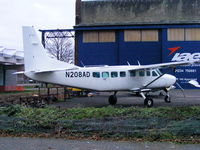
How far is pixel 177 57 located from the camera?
37.4 meters

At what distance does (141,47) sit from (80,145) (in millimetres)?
31725

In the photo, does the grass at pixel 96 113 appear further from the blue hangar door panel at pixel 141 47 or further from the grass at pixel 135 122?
the blue hangar door panel at pixel 141 47

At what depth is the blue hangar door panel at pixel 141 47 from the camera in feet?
126

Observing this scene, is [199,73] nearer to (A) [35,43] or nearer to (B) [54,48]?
(A) [35,43]

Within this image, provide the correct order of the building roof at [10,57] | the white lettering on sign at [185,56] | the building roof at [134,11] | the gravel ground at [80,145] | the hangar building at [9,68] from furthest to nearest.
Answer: the building roof at [134,11] < the hangar building at [9,68] < the building roof at [10,57] < the white lettering on sign at [185,56] < the gravel ground at [80,145]

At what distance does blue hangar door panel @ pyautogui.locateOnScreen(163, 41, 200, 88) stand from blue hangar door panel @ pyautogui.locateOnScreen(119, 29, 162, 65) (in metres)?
1.33

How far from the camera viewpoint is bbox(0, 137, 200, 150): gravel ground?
7512 millimetres

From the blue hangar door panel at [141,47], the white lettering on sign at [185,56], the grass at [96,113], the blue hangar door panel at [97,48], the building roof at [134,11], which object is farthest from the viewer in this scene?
the building roof at [134,11]

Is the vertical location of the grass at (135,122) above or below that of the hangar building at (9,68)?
below

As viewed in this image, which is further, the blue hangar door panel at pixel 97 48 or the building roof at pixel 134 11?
the building roof at pixel 134 11

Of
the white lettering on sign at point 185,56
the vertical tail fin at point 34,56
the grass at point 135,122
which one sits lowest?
the grass at point 135,122

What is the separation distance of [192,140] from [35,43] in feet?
41.0

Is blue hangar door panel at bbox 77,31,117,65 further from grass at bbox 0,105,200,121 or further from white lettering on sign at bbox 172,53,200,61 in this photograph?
grass at bbox 0,105,200,121

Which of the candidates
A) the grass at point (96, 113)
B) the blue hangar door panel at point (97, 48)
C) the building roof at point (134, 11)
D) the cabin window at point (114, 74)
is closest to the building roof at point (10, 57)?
the blue hangar door panel at point (97, 48)
